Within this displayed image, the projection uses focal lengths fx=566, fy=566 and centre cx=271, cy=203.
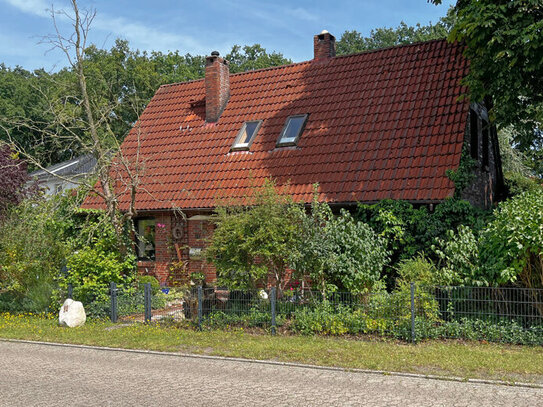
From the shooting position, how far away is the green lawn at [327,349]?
29.3 ft

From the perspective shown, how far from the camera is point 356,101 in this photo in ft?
57.8

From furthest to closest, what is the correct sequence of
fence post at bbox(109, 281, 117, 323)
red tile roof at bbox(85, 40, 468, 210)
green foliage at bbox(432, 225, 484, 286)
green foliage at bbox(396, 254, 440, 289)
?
1. red tile roof at bbox(85, 40, 468, 210)
2. fence post at bbox(109, 281, 117, 323)
3. green foliage at bbox(396, 254, 440, 289)
4. green foliage at bbox(432, 225, 484, 286)

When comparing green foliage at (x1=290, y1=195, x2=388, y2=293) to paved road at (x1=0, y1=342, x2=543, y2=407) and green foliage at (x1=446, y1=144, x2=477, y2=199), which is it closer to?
green foliage at (x1=446, y1=144, x2=477, y2=199)

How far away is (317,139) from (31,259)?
352 inches

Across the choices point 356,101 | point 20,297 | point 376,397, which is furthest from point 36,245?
point 376,397

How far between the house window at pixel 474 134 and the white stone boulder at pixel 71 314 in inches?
432

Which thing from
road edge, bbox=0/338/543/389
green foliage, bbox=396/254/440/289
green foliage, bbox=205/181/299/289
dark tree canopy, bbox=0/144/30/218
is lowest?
road edge, bbox=0/338/543/389

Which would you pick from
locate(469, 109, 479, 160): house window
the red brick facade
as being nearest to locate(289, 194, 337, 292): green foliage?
the red brick facade

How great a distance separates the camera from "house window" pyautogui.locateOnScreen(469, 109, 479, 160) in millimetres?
15539

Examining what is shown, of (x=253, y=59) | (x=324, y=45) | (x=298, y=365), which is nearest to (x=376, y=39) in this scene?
(x=253, y=59)

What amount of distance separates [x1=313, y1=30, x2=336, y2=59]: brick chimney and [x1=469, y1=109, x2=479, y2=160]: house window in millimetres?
6224

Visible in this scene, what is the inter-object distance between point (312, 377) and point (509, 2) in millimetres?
9385

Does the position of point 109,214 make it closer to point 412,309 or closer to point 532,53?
point 412,309

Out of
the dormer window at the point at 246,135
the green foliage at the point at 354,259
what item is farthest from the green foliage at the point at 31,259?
the green foliage at the point at 354,259
